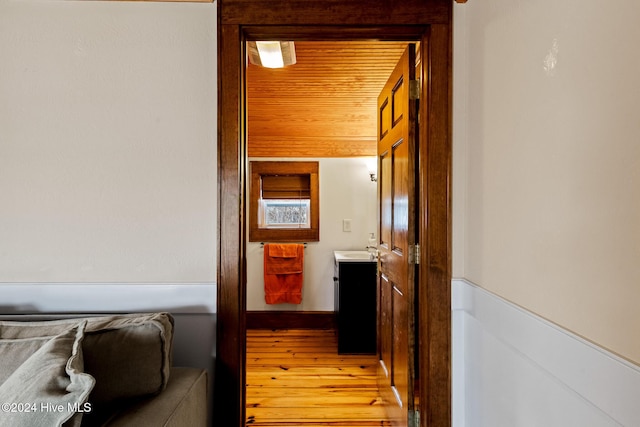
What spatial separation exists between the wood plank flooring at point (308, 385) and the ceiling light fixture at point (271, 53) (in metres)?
2.19

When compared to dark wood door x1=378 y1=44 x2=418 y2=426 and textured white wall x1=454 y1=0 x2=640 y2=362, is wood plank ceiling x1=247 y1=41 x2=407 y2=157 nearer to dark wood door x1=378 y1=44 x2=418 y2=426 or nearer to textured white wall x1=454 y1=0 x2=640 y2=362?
dark wood door x1=378 y1=44 x2=418 y2=426

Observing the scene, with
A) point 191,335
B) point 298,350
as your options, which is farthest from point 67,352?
point 298,350

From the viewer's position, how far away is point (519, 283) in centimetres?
108

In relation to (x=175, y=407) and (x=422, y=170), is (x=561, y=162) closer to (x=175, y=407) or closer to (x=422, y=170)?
(x=422, y=170)

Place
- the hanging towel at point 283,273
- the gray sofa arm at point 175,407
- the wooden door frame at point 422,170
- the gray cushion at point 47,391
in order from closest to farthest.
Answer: the gray cushion at point 47,391, the gray sofa arm at point 175,407, the wooden door frame at point 422,170, the hanging towel at point 283,273

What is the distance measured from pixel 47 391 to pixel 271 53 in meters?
1.92

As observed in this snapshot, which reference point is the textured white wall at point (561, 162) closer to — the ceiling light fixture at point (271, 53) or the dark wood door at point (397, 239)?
the dark wood door at point (397, 239)

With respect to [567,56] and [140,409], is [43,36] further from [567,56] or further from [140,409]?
[567,56]

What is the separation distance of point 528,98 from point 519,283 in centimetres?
54

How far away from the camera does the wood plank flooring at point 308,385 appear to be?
221 centimetres

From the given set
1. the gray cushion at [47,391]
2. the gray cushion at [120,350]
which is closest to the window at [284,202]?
the gray cushion at [120,350]

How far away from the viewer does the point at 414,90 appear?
1.64 meters

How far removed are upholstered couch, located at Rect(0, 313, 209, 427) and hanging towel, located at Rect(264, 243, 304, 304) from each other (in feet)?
8.38

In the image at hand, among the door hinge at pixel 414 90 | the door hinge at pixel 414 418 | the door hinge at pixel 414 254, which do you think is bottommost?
the door hinge at pixel 414 418
